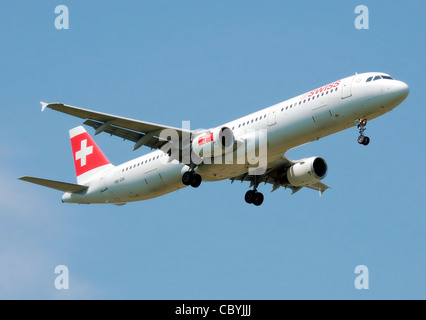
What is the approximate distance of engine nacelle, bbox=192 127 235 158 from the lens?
141 ft

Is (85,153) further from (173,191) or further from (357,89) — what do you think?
(357,89)

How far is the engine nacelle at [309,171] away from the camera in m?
48.3

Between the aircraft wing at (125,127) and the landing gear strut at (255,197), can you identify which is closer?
the aircraft wing at (125,127)

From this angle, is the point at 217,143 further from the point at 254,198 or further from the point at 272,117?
the point at 254,198

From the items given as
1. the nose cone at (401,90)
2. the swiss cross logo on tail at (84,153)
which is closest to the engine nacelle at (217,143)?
the nose cone at (401,90)

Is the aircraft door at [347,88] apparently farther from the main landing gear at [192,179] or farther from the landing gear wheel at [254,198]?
the landing gear wheel at [254,198]

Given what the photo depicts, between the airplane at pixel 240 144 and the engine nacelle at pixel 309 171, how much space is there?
0.05 metres

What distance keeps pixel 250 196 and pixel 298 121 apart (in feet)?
31.5

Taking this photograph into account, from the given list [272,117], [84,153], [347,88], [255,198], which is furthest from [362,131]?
[84,153]

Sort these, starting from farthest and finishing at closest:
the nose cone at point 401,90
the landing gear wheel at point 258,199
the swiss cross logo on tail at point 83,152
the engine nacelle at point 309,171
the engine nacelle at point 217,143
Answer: the swiss cross logo on tail at point 83,152
the landing gear wheel at point 258,199
the engine nacelle at point 309,171
the engine nacelle at point 217,143
the nose cone at point 401,90

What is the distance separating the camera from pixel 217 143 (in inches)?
1693

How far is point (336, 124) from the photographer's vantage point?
1630 inches

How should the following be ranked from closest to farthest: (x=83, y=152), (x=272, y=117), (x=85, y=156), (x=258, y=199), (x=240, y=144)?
(x=272, y=117)
(x=240, y=144)
(x=258, y=199)
(x=85, y=156)
(x=83, y=152)

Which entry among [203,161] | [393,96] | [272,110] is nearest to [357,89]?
[393,96]
